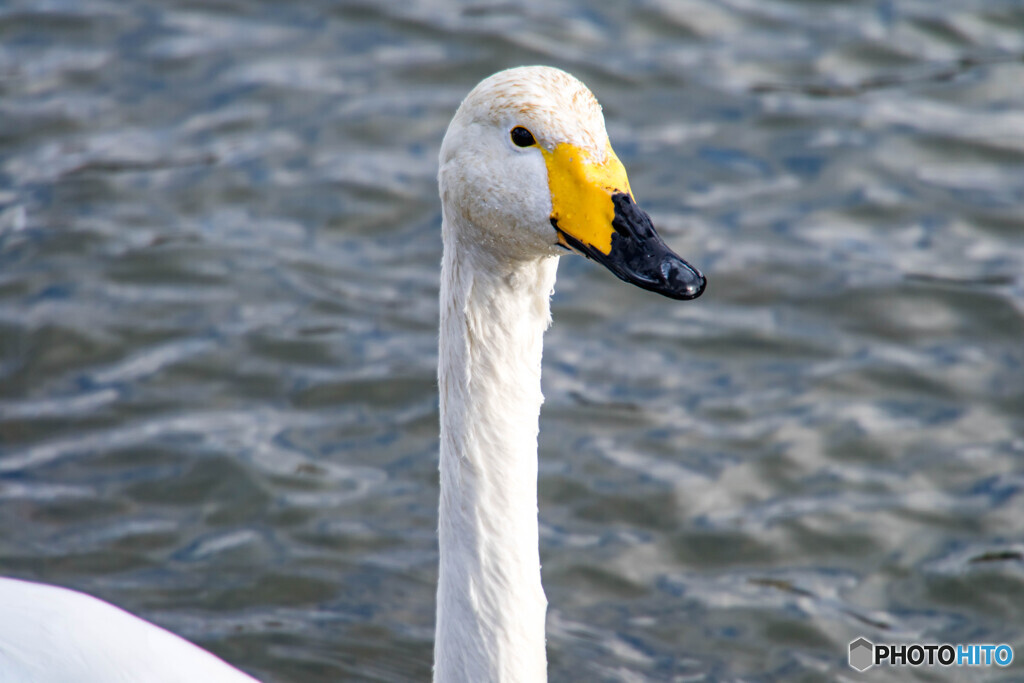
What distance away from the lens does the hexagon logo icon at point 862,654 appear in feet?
18.0

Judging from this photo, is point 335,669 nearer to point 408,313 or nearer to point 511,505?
point 511,505

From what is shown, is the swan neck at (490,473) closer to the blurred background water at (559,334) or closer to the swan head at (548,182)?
the swan head at (548,182)

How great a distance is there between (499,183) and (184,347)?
4.13 m

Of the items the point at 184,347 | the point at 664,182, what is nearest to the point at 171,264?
the point at 184,347

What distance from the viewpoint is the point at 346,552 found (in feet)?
19.9

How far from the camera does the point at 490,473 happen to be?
12.9 ft

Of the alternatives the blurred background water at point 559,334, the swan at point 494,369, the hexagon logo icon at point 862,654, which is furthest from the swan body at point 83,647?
the hexagon logo icon at point 862,654

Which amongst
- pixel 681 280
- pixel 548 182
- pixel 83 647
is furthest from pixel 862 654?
pixel 83 647

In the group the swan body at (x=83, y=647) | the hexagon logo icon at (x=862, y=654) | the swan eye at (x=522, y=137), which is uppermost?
the swan eye at (x=522, y=137)

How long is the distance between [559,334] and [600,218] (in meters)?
3.99

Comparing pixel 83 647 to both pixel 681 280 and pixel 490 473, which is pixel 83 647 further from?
pixel 681 280

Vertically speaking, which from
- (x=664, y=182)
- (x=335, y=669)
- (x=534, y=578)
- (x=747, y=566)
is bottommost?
(x=335, y=669)

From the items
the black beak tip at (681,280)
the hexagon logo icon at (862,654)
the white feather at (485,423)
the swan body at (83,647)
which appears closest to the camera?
the black beak tip at (681,280)

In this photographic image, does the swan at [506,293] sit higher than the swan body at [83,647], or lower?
higher
